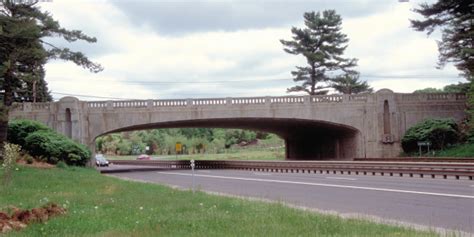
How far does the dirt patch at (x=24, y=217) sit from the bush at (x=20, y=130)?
28736mm

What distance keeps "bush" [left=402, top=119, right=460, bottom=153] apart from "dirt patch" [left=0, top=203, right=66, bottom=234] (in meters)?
37.3

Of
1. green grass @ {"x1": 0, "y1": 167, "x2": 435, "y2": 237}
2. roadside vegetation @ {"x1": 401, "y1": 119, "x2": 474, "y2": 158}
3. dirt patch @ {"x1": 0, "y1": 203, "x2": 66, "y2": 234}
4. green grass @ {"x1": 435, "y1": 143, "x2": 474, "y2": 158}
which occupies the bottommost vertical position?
green grass @ {"x1": 0, "y1": 167, "x2": 435, "y2": 237}

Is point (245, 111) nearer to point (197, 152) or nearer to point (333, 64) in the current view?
point (333, 64)

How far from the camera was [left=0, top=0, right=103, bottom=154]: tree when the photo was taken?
2645 cm

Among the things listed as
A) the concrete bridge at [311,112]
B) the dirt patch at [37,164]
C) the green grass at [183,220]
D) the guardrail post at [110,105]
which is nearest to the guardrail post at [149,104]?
the concrete bridge at [311,112]

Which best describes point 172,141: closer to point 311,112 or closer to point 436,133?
point 311,112

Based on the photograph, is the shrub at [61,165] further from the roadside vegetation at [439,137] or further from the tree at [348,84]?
the tree at [348,84]

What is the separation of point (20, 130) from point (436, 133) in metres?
29.4

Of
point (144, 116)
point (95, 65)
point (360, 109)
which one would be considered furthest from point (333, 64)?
point (95, 65)

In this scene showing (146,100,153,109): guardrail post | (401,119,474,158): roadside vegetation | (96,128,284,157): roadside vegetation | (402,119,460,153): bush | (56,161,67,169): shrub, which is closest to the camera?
(56,161,67,169): shrub

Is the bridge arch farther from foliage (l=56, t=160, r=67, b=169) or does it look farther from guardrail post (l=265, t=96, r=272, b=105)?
foliage (l=56, t=160, r=67, b=169)

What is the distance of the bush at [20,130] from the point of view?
38.0 m

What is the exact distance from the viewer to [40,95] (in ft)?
235

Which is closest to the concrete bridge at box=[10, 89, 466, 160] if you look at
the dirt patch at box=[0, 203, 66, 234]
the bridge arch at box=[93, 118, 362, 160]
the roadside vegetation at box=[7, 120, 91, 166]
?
the bridge arch at box=[93, 118, 362, 160]
